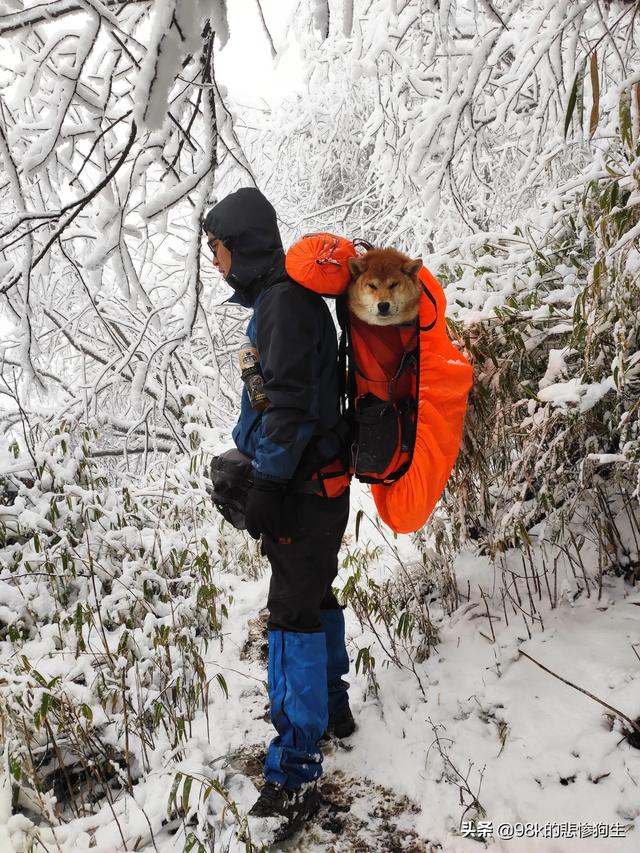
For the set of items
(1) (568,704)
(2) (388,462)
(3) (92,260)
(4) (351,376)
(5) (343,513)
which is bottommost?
(1) (568,704)

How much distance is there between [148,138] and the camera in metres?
1.49

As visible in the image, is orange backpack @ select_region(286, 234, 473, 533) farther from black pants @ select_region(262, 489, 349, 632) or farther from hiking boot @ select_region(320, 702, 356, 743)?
hiking boot @ select_region(320, 702, 356, 743)

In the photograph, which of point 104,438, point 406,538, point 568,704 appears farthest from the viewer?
point 104,438

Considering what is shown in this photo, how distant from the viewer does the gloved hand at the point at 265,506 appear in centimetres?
181

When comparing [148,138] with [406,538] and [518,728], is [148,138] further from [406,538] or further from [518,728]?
[406,538]

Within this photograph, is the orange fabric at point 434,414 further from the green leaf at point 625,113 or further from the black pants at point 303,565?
the green leaf at point 625,113

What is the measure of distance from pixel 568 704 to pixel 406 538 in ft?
7.90

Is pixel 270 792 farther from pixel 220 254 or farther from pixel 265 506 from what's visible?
pixel 220 254

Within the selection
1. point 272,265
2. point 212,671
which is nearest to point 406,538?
point 212,671

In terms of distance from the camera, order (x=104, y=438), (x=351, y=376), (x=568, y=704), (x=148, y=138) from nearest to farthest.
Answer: (x=148, y=138) < (x=568, y=704) < (x=351, y=376) < (x=104, y=438)

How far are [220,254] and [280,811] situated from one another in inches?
78.6

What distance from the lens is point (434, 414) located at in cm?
188

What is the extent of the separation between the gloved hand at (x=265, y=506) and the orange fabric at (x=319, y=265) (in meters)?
0.71

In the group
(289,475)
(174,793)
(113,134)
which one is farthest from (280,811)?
(113,134)
